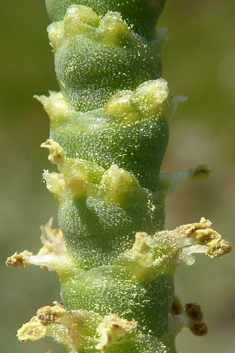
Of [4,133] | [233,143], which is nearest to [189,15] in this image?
[233,143]

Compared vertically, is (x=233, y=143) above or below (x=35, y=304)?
above

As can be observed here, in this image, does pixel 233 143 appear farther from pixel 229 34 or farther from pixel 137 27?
pixel 137 27

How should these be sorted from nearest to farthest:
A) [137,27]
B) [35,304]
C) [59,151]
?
1. [59,151]
2. [137,27]
3. [35,304]

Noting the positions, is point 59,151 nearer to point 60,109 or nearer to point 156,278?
point 60,109

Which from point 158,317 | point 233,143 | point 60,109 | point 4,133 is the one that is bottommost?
point 158,317

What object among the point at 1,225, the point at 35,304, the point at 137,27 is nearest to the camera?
the point at 137,27

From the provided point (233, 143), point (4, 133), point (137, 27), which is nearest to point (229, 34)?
point (233, 143)

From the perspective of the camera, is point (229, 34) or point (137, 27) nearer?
point (137, 27)
